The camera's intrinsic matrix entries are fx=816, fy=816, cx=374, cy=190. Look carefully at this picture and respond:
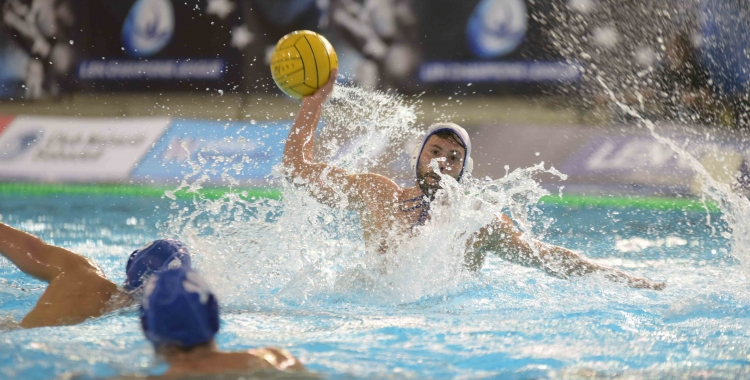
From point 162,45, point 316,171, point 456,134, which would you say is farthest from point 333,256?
point 162,45

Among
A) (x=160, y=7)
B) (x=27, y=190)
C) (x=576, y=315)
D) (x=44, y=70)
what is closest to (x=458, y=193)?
(x=576, y=315)

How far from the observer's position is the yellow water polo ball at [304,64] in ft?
11.2

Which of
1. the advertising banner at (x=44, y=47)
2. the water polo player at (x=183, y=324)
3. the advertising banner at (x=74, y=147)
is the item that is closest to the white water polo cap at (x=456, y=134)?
the water polo player at (x=183, y=324)

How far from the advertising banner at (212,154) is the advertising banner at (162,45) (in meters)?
0.96

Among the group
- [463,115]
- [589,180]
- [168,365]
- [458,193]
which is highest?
[463,115]

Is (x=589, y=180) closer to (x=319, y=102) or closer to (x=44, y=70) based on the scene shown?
(x=319, y=102)

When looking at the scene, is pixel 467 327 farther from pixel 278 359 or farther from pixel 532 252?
pixel 278 359

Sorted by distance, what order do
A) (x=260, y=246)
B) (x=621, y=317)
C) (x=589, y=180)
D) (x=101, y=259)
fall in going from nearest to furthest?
1. (x=621, y=317)
2. (x=260, y=246)
3. (x=101, y=259)
4. (x=589, y=180)

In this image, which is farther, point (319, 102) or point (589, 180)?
point (589, 180)

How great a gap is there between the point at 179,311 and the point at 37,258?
4.86 feet

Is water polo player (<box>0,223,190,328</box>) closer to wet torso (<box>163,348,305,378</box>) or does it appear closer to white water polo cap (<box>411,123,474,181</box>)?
wet torso (<box>163,348,305,378</box>)

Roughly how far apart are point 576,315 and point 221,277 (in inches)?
60.4

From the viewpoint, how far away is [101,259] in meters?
4.83

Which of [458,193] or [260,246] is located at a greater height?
[458,193]
